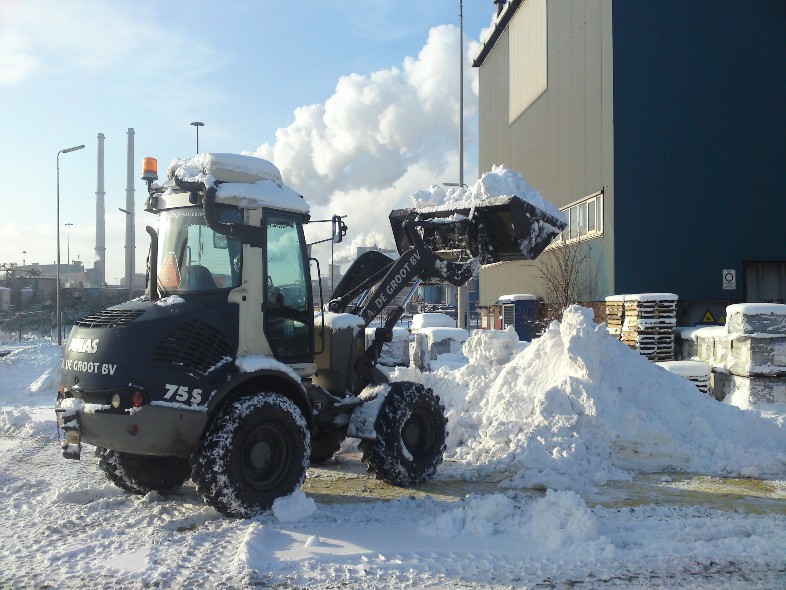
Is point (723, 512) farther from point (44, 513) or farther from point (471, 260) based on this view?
point (44, 513)

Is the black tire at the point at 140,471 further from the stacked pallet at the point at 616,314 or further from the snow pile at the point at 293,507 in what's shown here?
the stacked pallet at the point at 616,314

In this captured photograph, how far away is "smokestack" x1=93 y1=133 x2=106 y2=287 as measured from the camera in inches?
2768

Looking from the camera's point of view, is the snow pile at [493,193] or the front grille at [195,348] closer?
the front grille at [195,348]

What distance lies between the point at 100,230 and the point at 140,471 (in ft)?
252

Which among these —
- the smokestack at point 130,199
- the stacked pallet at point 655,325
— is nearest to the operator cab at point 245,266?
the stacked pallet at point 655,325

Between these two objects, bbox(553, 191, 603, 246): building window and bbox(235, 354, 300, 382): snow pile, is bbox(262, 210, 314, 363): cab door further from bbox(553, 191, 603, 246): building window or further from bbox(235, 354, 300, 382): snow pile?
bbox(553, 191, 603, 246): building window

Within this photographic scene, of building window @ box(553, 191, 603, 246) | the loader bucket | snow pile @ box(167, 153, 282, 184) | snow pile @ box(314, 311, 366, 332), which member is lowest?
snow pile @ box(314, 311, 366, 332)

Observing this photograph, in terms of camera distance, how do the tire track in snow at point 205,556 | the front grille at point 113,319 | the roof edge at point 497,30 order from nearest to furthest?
1. the tire track in snow at point 205,556
2. the front grille at point 113,319
3. the roof edge at point 497,30

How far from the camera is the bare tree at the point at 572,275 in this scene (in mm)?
19234

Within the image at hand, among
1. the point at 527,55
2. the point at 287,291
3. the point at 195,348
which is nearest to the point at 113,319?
the point at 195,348

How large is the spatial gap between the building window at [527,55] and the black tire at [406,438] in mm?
18544

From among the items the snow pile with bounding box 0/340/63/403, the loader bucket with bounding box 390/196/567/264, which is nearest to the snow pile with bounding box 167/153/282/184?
the loader bucket with bounding box 390/196/567/264

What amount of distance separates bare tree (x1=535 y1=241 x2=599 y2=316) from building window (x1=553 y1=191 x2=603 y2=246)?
0.26 meters

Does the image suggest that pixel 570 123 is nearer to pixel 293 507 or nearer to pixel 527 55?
pixel 527 55
